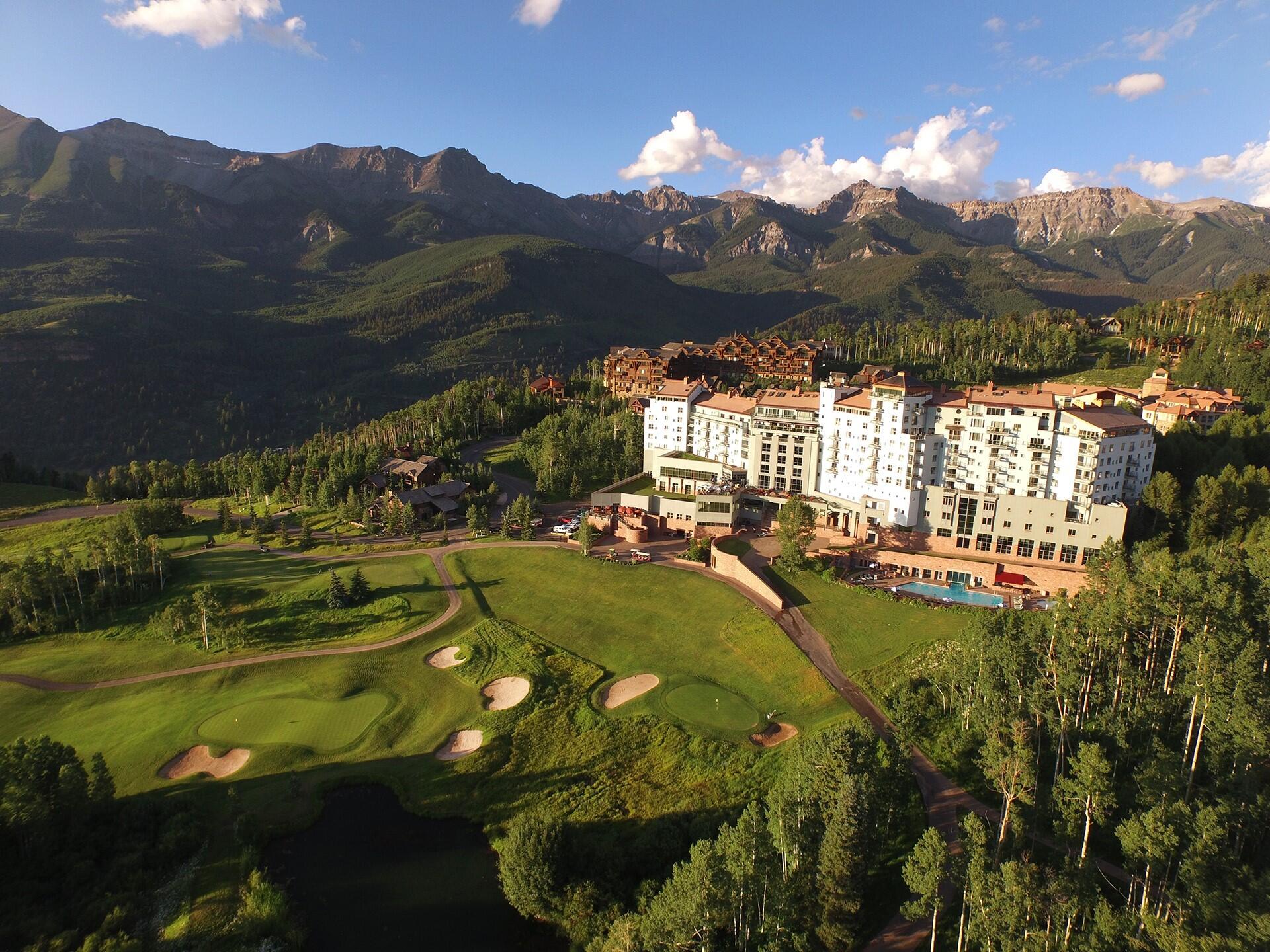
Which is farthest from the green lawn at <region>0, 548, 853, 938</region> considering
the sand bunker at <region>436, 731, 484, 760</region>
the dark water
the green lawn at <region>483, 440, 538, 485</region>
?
the green lawn at <region>483, 440, 538, 485</region>

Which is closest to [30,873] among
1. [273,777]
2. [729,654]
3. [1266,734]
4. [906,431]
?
[273,777]

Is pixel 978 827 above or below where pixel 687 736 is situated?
above

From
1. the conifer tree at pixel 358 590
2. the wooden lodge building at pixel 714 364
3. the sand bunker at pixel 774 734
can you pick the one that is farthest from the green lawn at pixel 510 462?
the sand bunker at pixel 774 734

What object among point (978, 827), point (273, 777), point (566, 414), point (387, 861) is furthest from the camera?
point (566, 414)

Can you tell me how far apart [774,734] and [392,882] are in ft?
77.1

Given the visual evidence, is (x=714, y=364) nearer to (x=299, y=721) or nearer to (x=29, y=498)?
(x=299, y=721)

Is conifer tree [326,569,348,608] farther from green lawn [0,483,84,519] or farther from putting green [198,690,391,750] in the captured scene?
green lawn [0,483,84,519]

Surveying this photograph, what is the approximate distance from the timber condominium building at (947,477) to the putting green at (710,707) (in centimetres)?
2883

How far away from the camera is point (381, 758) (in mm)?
43094

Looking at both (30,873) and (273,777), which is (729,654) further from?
(30,873)

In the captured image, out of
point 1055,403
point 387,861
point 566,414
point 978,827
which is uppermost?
point 1055,403

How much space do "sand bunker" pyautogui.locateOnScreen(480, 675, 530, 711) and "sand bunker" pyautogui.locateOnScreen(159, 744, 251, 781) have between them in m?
15.0

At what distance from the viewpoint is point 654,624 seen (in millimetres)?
59969

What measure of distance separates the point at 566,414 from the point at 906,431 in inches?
2156
